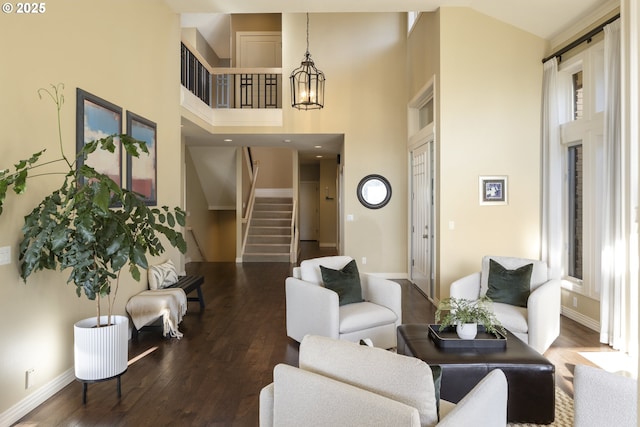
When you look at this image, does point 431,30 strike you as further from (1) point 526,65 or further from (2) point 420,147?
(2) point 420,147

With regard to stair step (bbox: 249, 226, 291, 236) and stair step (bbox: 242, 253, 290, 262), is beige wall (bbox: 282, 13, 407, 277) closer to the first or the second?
stair step (bbox: 242, 253, 290, 262)

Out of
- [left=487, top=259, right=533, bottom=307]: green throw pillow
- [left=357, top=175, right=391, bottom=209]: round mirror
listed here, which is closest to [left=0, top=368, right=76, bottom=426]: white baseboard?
[left=487, top=259, right=533, bottom=307]: green throw pillow

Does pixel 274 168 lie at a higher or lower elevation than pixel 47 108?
higher

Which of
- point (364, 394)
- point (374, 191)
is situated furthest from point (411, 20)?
point (364, 394)

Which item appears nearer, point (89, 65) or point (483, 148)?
point (89, 65)

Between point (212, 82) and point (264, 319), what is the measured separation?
16.5 ft

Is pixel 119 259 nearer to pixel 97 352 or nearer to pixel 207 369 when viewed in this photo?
pixel 97 352

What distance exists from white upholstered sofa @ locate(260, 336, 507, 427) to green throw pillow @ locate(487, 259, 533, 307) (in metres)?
2.45

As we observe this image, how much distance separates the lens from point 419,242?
671cm

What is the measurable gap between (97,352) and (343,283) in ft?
7.02

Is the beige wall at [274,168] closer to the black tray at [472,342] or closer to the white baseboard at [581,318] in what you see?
the white baseboard at [581,318]

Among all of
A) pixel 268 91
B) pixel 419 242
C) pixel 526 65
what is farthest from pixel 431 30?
pixel 268 91

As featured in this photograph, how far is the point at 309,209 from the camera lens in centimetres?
1441

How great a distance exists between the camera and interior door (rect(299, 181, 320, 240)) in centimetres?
1432
